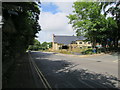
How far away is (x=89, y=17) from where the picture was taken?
30516mm

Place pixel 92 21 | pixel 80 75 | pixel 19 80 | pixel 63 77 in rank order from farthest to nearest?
pixel 92 21, pixel 80 75, pixel 63 77, pixel 19 80

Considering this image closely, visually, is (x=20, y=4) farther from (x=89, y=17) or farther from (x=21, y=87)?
(x=89, y=17)

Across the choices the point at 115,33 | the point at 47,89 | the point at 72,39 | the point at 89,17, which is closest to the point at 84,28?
the point at 89,17

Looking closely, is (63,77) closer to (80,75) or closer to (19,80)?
(80,75)

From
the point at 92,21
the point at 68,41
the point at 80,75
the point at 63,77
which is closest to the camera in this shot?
the point at 63,77

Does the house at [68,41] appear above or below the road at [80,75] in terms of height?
above

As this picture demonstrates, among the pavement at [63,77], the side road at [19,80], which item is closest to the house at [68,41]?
the pavement at [63,77]

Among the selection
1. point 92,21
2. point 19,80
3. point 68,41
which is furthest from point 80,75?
point 68,41

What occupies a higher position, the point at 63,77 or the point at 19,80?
the point at 19,80

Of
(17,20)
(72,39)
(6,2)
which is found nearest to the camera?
(6,2)

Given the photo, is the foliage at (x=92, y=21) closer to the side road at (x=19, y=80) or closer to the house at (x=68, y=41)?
the side road at (x=19, y=80)

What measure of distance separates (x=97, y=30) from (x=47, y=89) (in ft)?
87.5

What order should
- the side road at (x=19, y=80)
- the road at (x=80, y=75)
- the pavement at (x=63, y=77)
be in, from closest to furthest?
Answer: 1. the side road at (x=19, y=80)
2. the pavement at (x=63, y=77)
3. the road at (x=80, y=75)

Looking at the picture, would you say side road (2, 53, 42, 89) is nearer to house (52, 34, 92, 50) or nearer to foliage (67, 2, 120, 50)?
foliage (67, 2, 120, 50)
